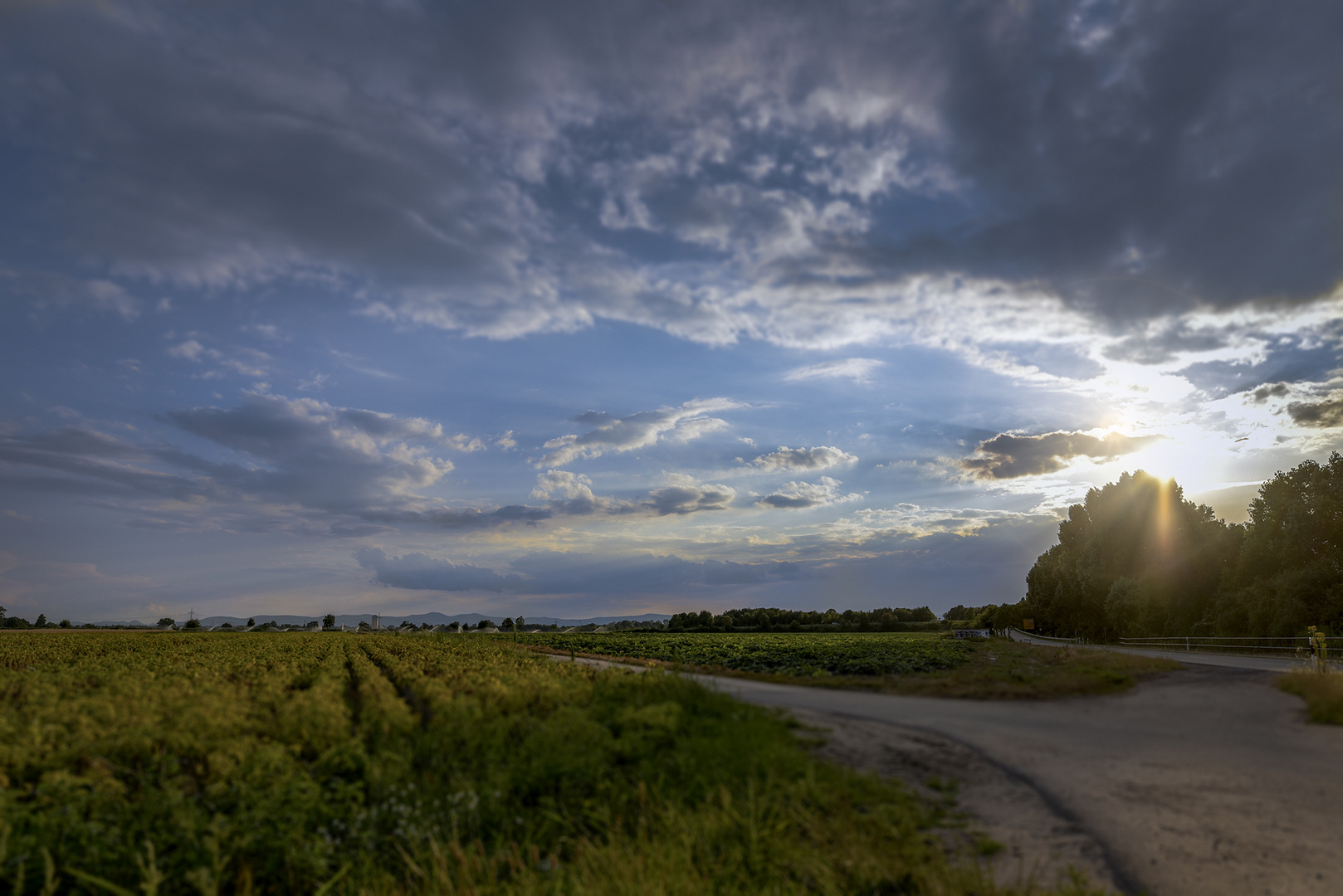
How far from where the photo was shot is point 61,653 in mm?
44219

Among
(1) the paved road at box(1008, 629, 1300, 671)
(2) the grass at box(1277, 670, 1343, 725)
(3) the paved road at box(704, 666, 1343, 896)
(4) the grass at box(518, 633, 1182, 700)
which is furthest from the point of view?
(1) the paved road at box(1008, 629, 1300, 671)

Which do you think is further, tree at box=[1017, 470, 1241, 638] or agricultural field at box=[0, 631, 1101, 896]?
tree at box=[1017, 470, 1241, 638]

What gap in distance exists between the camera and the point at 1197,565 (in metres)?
54.7

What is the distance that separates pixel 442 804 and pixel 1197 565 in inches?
2464

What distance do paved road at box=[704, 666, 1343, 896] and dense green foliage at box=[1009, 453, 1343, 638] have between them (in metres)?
32.7

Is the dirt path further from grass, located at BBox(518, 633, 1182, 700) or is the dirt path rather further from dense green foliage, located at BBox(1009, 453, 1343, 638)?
dense green foliage, located at BBox(1009, 453, 1343, 638)

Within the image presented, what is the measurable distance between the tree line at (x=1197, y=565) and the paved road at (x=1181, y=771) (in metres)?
32.7

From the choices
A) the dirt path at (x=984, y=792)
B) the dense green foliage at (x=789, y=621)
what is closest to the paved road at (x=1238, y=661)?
the dirt path at (x=984, y=792)

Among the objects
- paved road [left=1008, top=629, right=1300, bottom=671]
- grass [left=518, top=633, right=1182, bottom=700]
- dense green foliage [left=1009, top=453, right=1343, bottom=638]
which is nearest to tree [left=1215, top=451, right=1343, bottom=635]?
dense green foliage [left=1009, top=453, right=1343, bottom=638]

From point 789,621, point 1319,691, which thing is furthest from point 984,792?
point 789,621

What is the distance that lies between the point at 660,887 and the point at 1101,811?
7.58 m

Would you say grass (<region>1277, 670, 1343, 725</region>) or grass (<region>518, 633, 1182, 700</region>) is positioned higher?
grass (<region>1277, 670, 1343, 725</region>)

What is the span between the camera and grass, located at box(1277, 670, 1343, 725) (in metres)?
15.2

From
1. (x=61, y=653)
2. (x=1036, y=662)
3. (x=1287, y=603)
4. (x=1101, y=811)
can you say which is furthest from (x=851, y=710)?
(x=61, y=653)
